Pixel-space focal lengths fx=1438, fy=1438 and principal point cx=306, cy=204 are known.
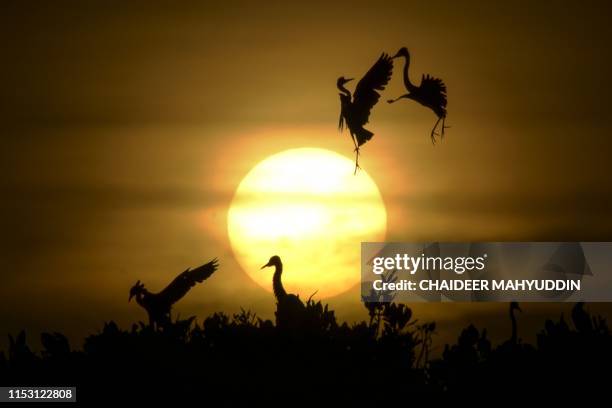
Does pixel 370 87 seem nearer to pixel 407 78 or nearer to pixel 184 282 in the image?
pixel 407 78

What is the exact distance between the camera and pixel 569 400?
28.5 metres

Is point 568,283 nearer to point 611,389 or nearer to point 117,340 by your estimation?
point 611,389

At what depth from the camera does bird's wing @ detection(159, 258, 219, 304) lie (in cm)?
3644

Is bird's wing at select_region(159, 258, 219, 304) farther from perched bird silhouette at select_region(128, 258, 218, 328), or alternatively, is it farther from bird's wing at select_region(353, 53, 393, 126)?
bird's wing at select_region(353, 53, 393, 126)

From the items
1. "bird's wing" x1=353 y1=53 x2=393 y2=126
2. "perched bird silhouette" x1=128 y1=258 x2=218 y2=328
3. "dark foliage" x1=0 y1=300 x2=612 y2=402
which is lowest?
"dark foliage" x1=0 y1=300 x2=612 y2=402

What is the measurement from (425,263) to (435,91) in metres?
6.33

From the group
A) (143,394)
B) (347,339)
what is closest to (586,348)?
(347,339)

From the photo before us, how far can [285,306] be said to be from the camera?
3456 cm

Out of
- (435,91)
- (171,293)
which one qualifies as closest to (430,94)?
(435,91)

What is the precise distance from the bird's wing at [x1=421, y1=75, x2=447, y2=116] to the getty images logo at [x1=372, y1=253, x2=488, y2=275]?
5802 mm

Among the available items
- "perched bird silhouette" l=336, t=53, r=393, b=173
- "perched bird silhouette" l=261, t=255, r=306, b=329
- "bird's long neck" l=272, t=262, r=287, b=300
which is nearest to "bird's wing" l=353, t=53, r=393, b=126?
"perched bird silhouette" l=336, t=53, r=393, b=173

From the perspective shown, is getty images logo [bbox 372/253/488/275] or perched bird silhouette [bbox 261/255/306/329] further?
getty images logo [bbox 372/253/488/275]

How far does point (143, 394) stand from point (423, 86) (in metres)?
9.65

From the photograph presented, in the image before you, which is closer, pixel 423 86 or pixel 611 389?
pixel 611 389
